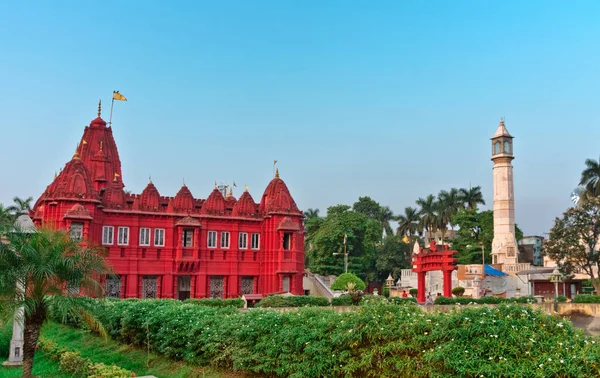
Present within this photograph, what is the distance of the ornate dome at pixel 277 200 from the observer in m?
42.2

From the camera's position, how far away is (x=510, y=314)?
9547 mm

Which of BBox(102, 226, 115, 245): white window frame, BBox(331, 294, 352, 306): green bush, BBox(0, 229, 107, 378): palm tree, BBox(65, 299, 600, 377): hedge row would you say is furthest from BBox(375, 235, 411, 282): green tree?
BBox(0, 229, 107, 378): palm tree

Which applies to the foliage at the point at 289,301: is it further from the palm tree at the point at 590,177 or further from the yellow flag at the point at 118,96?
the palm tree at the point at 590,177

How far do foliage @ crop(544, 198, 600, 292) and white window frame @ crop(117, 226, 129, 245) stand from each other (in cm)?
3128

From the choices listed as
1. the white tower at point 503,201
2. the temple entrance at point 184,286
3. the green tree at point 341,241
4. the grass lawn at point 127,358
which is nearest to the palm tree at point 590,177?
the white tower at point 503,201

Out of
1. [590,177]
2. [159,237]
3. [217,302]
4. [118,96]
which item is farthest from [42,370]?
[590,177]

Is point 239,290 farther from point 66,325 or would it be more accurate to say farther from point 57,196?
point 66,325

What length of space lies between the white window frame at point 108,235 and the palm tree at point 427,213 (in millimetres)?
51640

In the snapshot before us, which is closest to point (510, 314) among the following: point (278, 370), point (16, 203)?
point (278, 370)

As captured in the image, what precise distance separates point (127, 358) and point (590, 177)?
51825mm

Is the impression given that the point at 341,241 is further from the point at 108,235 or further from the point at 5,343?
the point at 5,343

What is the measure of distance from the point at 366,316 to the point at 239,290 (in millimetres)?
31519

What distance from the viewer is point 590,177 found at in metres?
56.2

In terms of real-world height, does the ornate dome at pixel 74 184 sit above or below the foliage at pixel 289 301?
above
